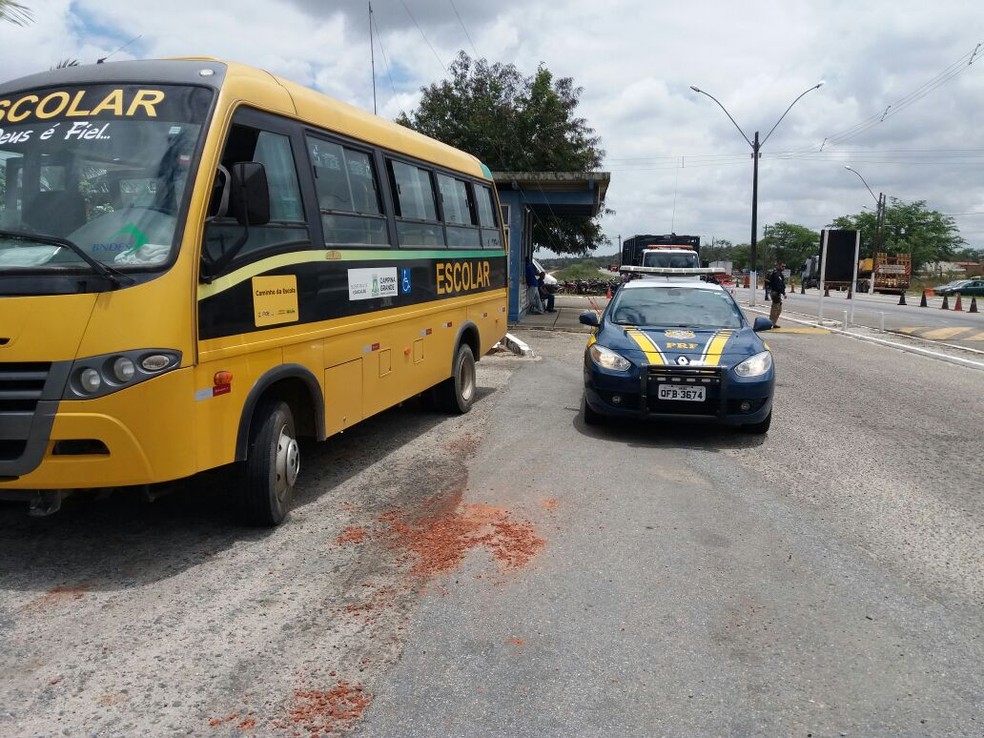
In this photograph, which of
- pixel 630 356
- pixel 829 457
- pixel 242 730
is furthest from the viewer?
pixel 630 356

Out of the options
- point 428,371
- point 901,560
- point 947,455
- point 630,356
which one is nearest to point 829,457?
point 947,455

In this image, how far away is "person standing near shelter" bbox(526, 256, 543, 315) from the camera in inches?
871

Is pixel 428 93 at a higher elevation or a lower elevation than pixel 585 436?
higher

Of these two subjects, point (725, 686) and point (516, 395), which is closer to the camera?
point (725, 686)

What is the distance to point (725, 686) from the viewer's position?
322cm

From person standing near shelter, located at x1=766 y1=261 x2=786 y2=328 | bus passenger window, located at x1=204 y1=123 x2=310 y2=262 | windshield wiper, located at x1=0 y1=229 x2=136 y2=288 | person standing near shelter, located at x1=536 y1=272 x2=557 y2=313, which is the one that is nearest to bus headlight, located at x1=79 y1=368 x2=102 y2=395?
windshield wiper, located at x1=0 y1=229 x2=136 y2=288

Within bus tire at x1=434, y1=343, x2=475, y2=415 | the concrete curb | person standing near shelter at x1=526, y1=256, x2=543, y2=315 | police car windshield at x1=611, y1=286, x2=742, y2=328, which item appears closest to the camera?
police car windshield at x1=611, y1=286, x2=742, y2=328

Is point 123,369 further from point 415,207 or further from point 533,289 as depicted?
point 533,289

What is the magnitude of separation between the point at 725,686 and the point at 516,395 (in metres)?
7.00

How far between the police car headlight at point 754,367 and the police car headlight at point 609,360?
3.35 feet

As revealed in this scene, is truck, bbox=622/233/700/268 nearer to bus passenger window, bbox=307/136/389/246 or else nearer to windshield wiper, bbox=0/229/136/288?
bus passenger window, bbox=307/136/389/246

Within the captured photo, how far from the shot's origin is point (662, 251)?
2498 centimetres

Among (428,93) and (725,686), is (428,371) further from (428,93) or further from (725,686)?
(428,93)

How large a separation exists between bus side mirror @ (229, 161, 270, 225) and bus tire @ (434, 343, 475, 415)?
14.1ft
